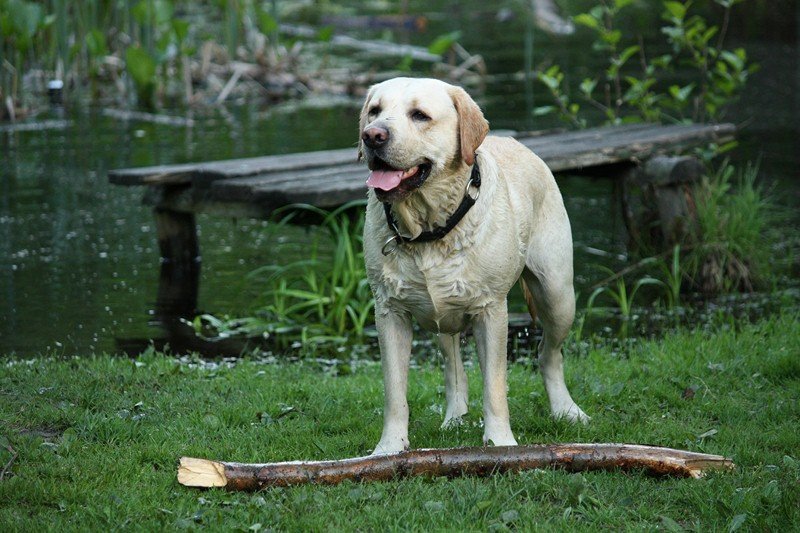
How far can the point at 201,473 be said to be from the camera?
4.33m

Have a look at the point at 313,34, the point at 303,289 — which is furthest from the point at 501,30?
the point at 303,289

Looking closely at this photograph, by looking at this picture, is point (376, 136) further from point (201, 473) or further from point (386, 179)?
point (201, 473)

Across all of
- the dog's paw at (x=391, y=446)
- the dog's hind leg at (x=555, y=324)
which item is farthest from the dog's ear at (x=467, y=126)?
the dog's paw at (x=391, y=446)

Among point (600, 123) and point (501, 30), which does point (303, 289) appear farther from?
point (501, 30)

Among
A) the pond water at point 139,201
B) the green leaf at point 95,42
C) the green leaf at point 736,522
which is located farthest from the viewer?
the green leaf at point 95,42

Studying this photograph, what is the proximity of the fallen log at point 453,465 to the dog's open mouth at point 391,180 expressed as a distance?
3.30ft

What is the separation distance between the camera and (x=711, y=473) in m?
4.42

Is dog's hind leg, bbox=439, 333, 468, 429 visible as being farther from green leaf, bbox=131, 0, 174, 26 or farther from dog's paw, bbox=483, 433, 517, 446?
green leaf, bbox=131, 0, 174, 26

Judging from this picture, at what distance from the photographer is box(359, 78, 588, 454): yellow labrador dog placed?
439cm

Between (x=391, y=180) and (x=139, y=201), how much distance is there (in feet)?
25.4

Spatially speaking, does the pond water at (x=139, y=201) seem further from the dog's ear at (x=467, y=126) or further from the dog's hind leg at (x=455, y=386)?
the dog's ear at (x=467, y=126)

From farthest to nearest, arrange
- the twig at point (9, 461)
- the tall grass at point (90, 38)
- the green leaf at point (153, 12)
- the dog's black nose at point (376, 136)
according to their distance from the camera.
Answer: the green leaf at point (153, 12)
the tall grass at point (90, 38)
the twig at point (9, 461)
the dog's black nose at point (376, 136)

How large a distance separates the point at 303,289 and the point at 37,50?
8.84m

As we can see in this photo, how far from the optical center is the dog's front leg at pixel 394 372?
15.3 feet
